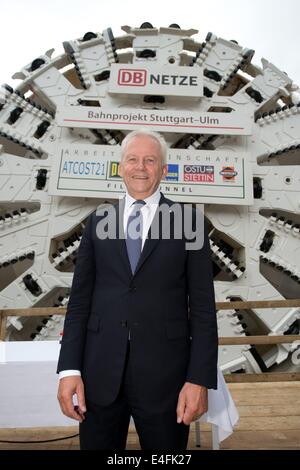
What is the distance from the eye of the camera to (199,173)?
8.87 m

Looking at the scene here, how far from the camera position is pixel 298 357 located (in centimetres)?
839

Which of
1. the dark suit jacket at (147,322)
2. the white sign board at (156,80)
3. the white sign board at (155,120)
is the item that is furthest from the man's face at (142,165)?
the white sign board at (156,80)

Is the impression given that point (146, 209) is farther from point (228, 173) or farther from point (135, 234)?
point (228, 173)

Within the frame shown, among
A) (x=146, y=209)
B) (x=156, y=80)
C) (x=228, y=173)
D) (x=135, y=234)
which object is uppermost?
(x=156, y=80)

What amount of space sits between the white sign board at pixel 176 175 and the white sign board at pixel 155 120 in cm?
65

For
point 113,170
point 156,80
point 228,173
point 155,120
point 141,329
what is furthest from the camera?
point 156,80

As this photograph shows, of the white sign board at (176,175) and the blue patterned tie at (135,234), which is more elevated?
the white sign board at (176,175)

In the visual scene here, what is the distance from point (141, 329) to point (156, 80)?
9413mm

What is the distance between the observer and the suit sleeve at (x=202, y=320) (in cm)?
150

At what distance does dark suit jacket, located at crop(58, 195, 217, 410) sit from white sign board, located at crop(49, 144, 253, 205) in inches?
277

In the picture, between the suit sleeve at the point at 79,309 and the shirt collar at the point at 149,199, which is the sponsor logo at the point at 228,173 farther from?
the suit sleeve at the point at 79,309

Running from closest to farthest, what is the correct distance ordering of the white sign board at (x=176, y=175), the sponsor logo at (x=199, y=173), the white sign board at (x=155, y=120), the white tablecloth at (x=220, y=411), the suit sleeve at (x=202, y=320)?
the suit sleeve at (x=202, y=320) < the white tablecloth at (x=220, y=411) < the white sign board at (x=176, y=175) < the sponsor logo at (x=199, y=173) < the white sign board at (x=155, y=120)

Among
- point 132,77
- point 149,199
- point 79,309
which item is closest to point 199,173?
point 132,77

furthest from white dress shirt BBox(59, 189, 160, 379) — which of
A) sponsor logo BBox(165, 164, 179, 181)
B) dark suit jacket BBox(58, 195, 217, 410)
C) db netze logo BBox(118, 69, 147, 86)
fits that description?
db netze logo BBox(118, 69, 147, 86)
